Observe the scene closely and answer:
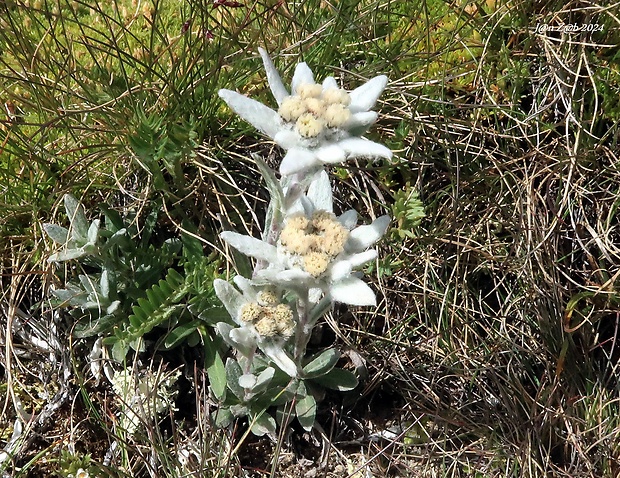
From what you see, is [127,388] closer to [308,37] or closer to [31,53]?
[31,53]

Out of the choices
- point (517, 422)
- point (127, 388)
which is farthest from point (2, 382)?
point (517, 422)

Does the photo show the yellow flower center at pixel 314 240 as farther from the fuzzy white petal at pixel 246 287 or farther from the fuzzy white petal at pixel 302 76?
the fuzzy white petal at pixel 302 76

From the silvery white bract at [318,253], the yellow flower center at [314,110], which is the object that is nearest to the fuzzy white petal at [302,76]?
the yellow flower center at [314,110]

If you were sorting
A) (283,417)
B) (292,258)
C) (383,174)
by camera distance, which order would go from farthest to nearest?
(383,174), (283,417), (292,258)

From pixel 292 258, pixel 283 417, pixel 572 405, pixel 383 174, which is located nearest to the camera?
pixel 292 258

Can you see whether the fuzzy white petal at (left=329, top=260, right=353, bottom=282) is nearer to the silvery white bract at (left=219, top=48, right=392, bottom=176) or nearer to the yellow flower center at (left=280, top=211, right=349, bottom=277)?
the yellow flower center at (left=280, top=211, right=349, bottom=277)

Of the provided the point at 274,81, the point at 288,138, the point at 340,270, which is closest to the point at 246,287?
the point at 340,270

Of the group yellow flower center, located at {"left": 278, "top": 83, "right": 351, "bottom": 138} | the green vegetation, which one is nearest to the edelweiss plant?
yellow flower center, located at {"left": 278, "top": 83, "right": 351, "bottom": 138}
